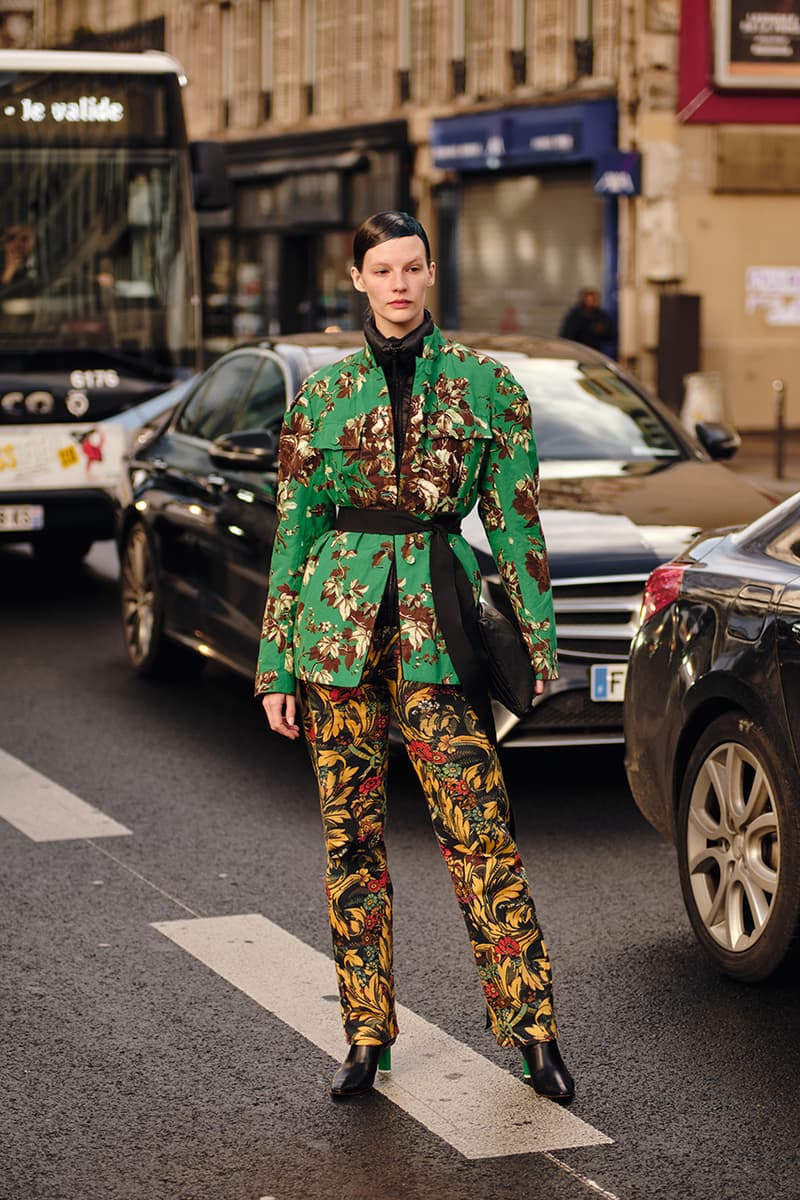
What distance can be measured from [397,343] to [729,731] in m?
1.54

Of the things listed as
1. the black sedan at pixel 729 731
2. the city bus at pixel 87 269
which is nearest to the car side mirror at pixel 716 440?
the black sedan at pixel 729 731

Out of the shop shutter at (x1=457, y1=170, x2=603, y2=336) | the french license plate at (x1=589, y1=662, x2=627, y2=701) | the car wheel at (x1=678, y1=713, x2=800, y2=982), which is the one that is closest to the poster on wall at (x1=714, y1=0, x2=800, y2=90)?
the shop shutter at (x1=457, y1=170, x2=603, y2=336)

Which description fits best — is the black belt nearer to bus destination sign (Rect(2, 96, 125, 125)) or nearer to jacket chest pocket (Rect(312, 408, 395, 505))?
jacket chest pocket (Rect(312, 408, 395, 505))

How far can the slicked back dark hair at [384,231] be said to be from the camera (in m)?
4.68


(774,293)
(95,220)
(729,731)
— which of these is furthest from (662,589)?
(774,293)

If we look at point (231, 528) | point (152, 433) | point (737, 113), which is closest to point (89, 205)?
point (152, 433)

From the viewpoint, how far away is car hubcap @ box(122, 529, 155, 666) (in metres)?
10.8

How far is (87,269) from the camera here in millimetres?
13766

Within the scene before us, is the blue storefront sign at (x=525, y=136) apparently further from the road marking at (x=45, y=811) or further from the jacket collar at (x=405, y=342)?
the jacket collar at (x=405, y=342)

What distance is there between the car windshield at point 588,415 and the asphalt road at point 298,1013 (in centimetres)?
127

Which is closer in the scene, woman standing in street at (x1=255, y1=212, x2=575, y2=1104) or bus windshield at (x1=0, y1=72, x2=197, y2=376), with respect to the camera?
woman standing in street at (x1=255, y1=212, x2=575, y2=1104)

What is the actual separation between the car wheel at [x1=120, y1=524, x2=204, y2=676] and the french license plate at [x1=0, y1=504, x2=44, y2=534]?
2.49m

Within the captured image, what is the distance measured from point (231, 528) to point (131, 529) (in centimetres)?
177

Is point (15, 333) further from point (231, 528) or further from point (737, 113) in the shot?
point (737, 113)
